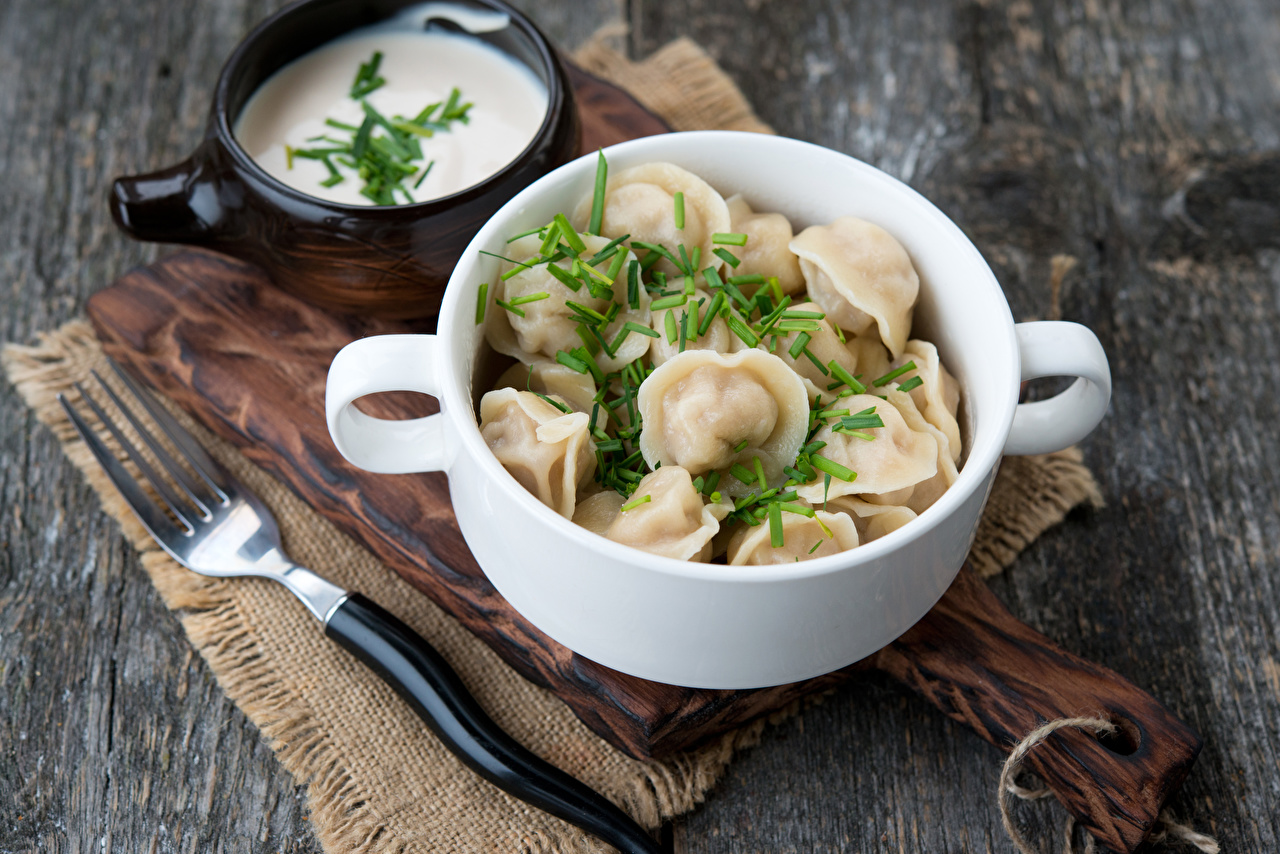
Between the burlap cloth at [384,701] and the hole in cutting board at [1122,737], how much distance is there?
0.41m

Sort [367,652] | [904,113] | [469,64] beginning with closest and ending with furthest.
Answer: [367,652] < [469,64] < [904,113]

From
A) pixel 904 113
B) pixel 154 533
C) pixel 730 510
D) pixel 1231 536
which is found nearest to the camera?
pixel 730 510

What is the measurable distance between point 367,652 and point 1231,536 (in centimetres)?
158

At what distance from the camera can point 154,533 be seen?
1.91 m

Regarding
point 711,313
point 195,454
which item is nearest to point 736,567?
point 711,313

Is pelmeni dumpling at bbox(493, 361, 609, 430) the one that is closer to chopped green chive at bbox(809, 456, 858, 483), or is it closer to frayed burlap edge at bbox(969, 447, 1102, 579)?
chopped green chive at bbox(809, 456, 858, 483)

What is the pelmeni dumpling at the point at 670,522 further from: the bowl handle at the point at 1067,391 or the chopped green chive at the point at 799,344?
the bowl handle at the point at 1067,391

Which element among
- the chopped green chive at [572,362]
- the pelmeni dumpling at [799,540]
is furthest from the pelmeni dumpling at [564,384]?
the pelmeni dumpling at [799,540]

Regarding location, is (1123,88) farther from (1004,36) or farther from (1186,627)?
(1186,627)

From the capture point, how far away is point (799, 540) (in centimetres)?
144

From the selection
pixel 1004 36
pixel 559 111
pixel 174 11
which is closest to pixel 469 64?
pixel 559 111

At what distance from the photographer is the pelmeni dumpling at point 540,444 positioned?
4.84 feet

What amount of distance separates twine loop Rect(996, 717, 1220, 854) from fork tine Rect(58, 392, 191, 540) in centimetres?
141

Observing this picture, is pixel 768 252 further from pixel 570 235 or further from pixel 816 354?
pixel 570 235
